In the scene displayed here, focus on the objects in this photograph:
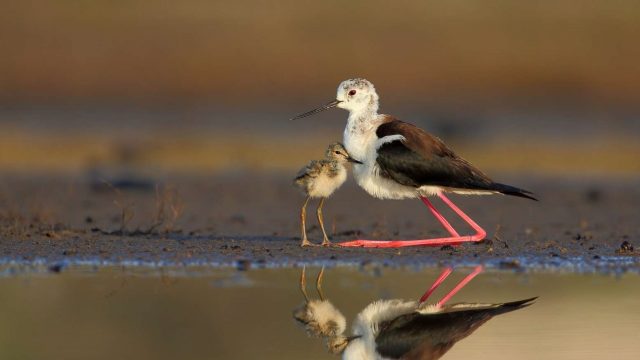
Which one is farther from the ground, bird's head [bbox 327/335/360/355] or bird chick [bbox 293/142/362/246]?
bird chick [bbox 293/142/362/246]

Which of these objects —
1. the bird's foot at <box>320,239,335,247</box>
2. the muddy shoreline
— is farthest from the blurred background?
the bird's foot at <box>320,239,335,247</box>

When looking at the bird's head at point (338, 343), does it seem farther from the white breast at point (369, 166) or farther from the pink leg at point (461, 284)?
the white breast at point (369, 166)

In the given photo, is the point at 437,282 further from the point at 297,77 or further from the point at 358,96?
the point at 297,77

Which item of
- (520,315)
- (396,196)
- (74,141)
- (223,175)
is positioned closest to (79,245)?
(396,196)

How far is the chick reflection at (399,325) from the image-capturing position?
23.0ft

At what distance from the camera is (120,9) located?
102ft

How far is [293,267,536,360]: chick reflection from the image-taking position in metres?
7.02

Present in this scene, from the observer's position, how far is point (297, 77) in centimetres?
2752

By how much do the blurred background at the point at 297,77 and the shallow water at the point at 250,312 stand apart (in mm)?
9526

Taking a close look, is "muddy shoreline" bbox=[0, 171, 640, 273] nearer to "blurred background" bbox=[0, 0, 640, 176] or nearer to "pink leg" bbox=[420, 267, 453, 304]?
"pink leg" bbox=[420, 267, 453, 304]

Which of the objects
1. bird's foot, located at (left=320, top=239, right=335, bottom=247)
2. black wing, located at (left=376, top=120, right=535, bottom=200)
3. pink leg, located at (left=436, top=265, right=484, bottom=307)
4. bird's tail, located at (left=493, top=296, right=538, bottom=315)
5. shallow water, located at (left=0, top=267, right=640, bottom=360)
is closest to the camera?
shallow water, located at (left=0, top=267, right=640, bottom=360)

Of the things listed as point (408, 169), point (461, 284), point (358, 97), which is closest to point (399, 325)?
point (461, 284)

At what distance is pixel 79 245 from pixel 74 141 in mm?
11329

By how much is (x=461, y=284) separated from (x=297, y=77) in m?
18.8
